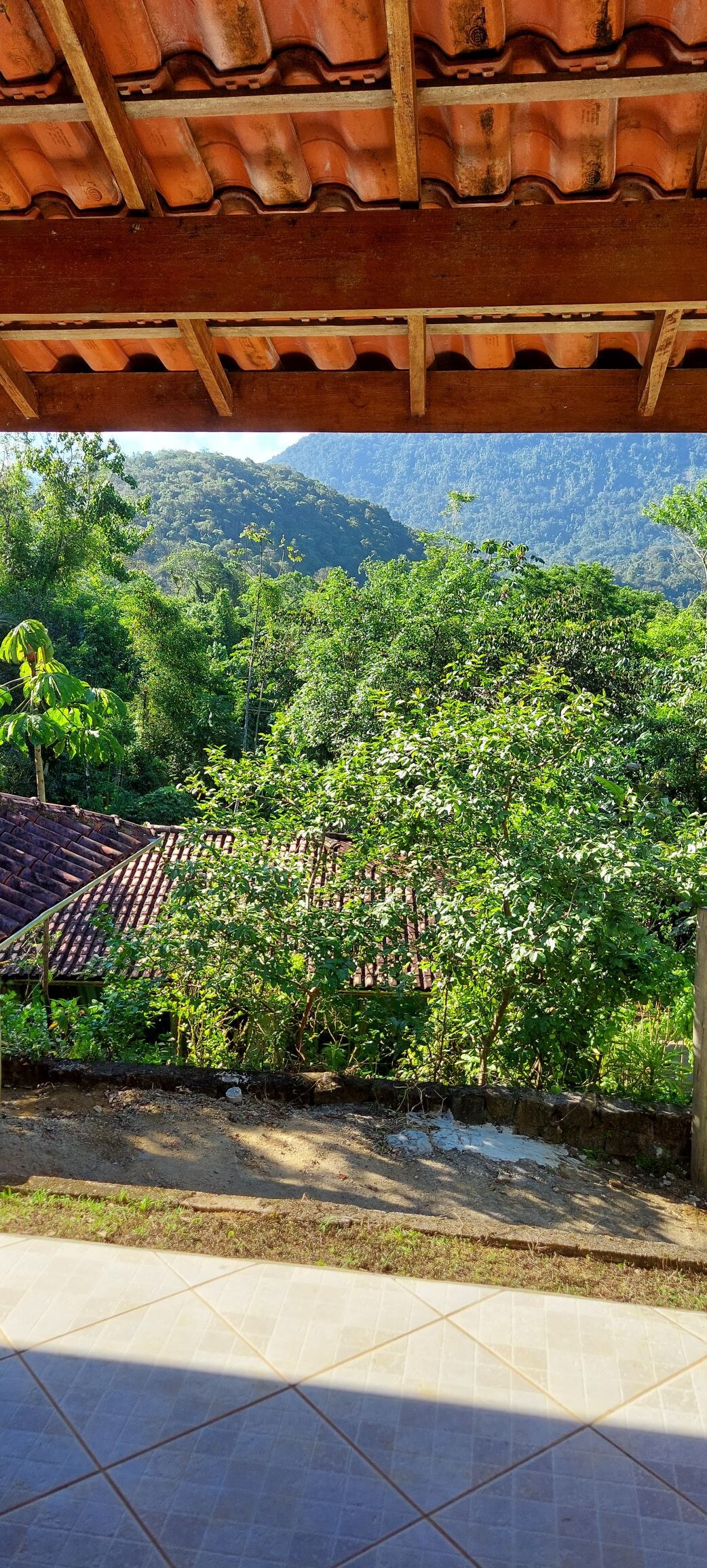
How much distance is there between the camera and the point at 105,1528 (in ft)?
5.35

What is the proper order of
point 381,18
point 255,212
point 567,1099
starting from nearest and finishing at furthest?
point 381,18
point 255,212
point 567,1099

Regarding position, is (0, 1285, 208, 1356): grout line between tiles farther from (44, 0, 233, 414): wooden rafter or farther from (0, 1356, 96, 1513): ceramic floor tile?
(44, 0, 233, 414): wooden rafter

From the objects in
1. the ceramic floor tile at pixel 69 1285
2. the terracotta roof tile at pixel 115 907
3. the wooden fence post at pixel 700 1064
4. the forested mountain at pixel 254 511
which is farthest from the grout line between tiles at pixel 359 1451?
the forested mountain at pixel 254 511

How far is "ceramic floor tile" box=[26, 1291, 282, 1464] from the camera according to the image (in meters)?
1.86

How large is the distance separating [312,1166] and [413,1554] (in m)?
2.40

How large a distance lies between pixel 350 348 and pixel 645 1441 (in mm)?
2545

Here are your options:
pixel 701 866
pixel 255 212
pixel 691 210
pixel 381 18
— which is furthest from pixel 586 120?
pixel 701 866

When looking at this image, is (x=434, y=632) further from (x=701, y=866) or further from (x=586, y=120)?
(x=586, y=120)

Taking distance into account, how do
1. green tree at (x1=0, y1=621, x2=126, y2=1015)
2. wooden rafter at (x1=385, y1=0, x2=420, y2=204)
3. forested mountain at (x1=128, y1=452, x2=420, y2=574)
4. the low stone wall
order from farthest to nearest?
1. forested mountain at (x1=128, y1=452, x2=420, y2=574)
2. green tree at (x1=0, y1=621, x2=126, y2=1015)
3. the low stone wall
4. wooden rafter at (x1=385, y1=0, x2=420, y2=204)

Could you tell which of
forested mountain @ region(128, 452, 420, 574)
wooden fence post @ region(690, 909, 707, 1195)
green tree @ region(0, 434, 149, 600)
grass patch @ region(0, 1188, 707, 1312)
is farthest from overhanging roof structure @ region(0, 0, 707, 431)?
forested mountain @ region(128, 452, 420, 574)

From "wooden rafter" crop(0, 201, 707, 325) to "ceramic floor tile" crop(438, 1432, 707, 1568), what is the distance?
2.22 m

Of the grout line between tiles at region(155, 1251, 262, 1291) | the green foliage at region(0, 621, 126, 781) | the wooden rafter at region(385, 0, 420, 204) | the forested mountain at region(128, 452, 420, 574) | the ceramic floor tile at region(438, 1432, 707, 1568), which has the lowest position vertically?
the ceramic floor tile at region(438, 1432, 707, 1568)

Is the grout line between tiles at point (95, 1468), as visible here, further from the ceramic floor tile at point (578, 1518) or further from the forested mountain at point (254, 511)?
the forested mountain at point (254, 511)

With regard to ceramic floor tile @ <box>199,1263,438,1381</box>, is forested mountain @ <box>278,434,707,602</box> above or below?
above
